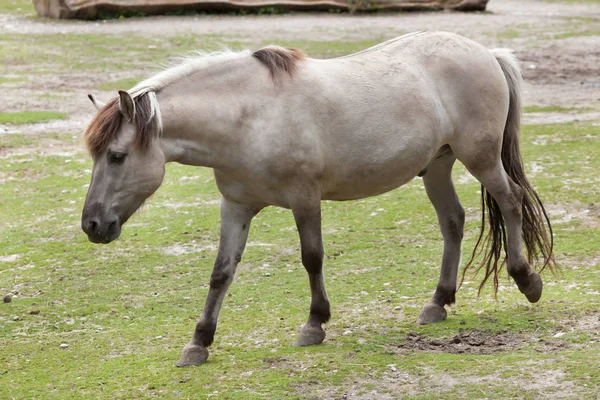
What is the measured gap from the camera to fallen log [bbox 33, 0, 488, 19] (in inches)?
758

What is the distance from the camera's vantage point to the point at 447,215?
619 centimetres

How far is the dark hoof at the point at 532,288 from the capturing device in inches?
232

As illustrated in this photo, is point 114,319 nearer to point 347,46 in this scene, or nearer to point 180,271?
point 180,271

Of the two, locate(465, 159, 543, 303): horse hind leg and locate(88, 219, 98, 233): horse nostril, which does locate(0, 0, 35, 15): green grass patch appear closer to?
locate(465, 159, 543, 303): horse hind leg

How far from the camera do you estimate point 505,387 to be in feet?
15.6

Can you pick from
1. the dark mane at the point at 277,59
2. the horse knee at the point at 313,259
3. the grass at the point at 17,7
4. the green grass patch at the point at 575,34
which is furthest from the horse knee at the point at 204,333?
the grass at the point at 17,7

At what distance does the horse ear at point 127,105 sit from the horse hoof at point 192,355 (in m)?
1.32

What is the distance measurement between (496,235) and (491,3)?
58.8 ft

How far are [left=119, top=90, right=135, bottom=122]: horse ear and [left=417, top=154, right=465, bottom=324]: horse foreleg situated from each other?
2080mm

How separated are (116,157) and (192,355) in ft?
3.87

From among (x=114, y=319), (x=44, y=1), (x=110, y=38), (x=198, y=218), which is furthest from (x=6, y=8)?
(x=114, y=319)

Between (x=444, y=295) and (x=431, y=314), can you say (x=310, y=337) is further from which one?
(x=444, y=295)

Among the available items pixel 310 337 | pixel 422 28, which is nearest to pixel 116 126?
pixel 310 337

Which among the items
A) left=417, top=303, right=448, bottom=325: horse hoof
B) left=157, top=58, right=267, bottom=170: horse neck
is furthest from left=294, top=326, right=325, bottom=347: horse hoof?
left=157, top=58, right=267, bottom=170: horse neck
